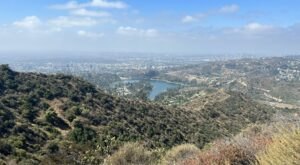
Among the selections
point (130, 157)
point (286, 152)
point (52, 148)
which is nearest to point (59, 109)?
point (52, 148)

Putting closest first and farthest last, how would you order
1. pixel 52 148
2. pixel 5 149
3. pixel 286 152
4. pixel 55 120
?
pixel 286 152
pixel 5 149
pixel 52 148
pixel 55 120

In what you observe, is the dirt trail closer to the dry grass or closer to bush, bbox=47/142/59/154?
bush, bbox=47/142/59/154

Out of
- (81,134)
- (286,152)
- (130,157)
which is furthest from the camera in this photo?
(81,134)

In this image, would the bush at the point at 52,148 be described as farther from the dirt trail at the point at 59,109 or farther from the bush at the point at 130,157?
the bush at the point at 130,157

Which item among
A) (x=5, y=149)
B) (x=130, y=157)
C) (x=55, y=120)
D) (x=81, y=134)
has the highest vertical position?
(x=130, y=157)

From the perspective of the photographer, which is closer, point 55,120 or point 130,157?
point 130,157

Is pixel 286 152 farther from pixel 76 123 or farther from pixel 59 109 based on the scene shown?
pixel 59 109

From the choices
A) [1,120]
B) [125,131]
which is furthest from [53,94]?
[1,120]

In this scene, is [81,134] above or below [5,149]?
below
